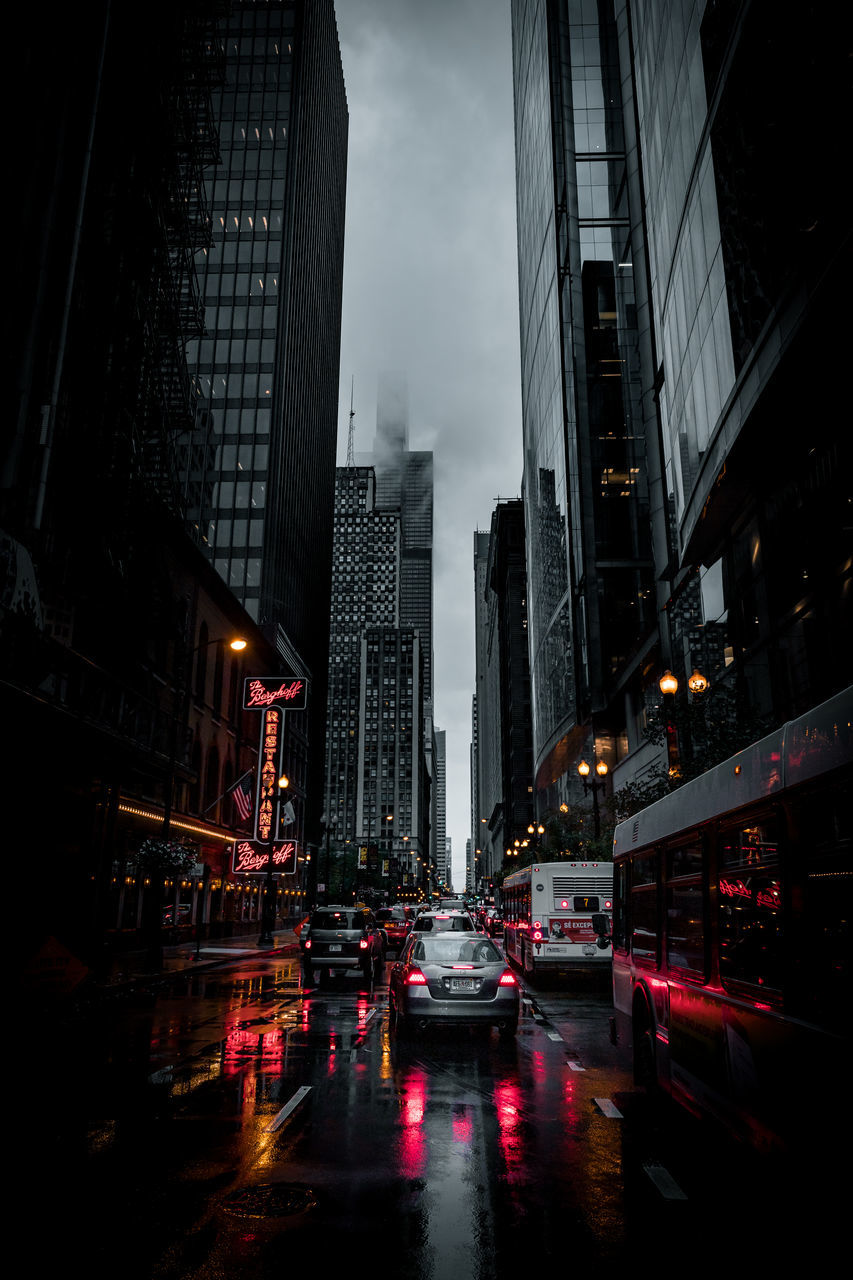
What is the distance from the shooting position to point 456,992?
13000 millimetres

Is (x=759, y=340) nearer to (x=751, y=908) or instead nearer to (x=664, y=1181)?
(x=751, y=908)

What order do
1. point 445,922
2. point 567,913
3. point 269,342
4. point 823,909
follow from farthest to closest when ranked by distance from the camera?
point 269,342 < point 567,913 < point 445,922 < point 823,909

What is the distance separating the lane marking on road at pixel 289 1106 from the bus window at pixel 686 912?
13.2ft

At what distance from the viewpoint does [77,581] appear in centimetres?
2812

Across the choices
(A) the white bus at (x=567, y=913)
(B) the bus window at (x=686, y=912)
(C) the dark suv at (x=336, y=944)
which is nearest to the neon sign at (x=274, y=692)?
(C) the dark suv at (x=336, y=944)

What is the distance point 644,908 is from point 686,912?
6.79 feet

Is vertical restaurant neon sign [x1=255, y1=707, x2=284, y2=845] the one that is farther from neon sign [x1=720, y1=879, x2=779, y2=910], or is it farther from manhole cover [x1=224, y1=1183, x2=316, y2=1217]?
neon sign [x1=720, y1=879, x2=779, y2=910]

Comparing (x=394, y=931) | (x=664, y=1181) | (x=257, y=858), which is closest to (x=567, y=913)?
(x=664, y=1181)

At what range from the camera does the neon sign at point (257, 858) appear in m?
48.7

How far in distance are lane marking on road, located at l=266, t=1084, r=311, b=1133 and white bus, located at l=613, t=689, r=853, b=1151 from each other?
370 cm

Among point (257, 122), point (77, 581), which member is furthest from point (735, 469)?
point (257, 122)

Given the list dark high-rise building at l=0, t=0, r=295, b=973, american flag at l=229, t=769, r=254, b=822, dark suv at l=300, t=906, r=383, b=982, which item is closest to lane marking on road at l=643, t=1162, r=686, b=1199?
dark high-rise building at l=0, t=0, r=295, b=973

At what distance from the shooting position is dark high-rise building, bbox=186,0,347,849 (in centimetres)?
7638

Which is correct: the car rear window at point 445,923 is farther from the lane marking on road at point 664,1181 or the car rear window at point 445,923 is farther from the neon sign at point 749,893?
the neon sign at point 749,893
